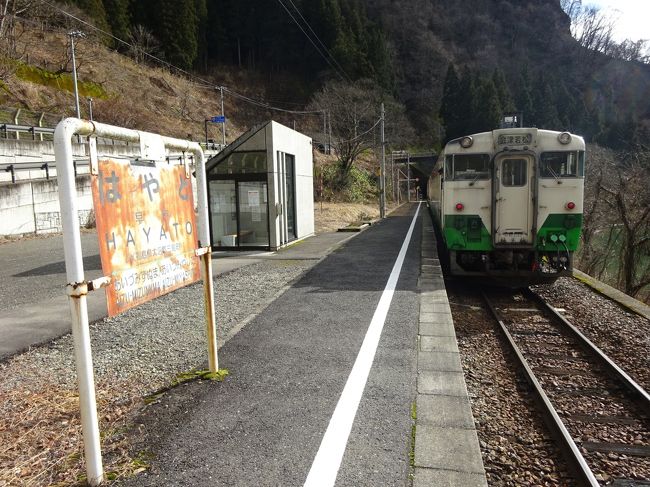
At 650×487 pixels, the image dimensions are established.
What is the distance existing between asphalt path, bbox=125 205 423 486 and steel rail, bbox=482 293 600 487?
1.32 m

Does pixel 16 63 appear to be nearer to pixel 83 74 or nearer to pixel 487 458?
pixel 83 74

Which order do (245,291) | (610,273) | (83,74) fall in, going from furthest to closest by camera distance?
1. (83,74)
2. (610,273)
3. (245,291)

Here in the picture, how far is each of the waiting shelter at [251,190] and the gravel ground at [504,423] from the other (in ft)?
22.4

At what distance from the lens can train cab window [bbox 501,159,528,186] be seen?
29.6 ft

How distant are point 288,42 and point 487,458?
72.7m

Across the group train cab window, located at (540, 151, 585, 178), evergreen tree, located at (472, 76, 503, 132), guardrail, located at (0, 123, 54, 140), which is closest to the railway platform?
train cab window, located at (540, 151, 585, 178)

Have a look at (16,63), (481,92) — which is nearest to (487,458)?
(16,63)

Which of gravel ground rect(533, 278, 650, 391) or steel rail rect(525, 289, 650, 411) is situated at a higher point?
steel rail rect(525, 289, 650, 411)

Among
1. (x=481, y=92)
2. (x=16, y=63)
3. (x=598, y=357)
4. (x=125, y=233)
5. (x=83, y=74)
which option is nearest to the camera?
(x=125, y=233)

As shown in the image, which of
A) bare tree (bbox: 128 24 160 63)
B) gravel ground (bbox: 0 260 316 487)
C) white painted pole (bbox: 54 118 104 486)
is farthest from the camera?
bare tree (bbox: 128 24 160 63)

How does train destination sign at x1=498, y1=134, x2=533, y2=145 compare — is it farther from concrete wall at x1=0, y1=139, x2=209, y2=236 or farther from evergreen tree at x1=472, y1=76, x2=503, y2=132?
evergreen tree at x1=472, y1=76, x2=503, y2=132

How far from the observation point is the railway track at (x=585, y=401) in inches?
147

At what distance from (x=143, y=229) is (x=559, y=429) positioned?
3787 mm

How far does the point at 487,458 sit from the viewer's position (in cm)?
365
